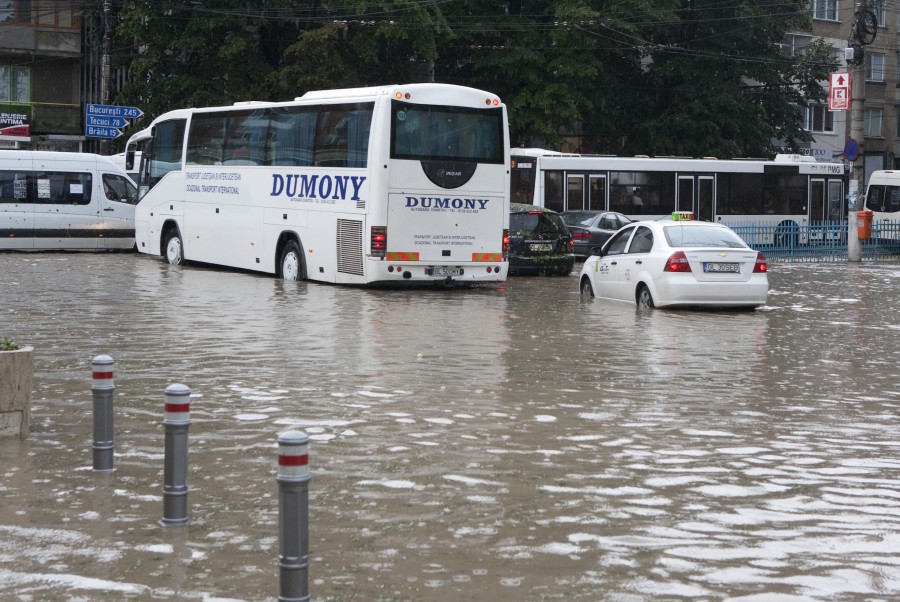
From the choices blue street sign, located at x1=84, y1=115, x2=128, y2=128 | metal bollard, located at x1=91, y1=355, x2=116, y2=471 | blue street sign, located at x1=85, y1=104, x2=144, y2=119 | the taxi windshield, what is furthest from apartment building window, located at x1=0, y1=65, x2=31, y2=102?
metal bollard, located at x1=91, y1=355, x2=116, y2=471

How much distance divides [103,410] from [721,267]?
46.4 feet

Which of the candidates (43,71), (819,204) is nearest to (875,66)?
(819,204)

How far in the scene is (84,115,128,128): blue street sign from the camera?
129ft

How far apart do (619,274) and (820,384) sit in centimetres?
940

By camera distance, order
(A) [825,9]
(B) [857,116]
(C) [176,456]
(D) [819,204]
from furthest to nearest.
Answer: (A) [825,9], (D) [819,204], (B) [857,116], (C) [176,456]


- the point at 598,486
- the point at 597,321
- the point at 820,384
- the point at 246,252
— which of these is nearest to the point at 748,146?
Answer: the point at 246,252

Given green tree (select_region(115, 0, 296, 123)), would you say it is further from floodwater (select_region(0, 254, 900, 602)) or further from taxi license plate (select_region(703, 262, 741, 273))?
floodwater (select_region(0, 254, 900, 602))

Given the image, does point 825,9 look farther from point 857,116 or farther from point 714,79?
point 857,116

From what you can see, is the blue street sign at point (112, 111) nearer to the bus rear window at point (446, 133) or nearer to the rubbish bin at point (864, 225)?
the bus rear window at point (446, 133)

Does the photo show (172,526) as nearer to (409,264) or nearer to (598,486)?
(598,486)

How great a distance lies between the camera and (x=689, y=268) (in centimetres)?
2097

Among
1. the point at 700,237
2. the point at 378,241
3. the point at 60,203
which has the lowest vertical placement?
the point at 378,241

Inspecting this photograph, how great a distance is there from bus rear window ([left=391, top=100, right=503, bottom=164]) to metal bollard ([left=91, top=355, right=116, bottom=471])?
1632 centimetres

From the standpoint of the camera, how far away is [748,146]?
54219mm
